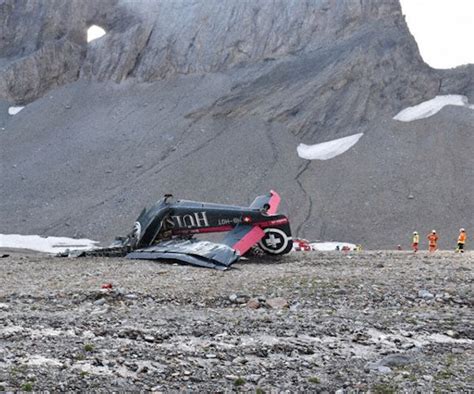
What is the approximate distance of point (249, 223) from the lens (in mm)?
21984

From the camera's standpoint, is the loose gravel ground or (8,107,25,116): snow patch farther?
(8,107,25,116): snow patch

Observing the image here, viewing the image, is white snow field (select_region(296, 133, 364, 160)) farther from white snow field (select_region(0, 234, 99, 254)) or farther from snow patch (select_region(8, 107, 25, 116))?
snow patch (select_region(8, 107, 25, 116))

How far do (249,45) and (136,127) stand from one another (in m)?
18.4

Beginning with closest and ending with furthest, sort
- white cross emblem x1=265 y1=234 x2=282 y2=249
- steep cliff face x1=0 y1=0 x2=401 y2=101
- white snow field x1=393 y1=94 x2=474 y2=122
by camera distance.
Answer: white cross emblem x1=265 y1=234 x2=282 y2=249
white snow field x1=393 y1=94 x2=474 y2=122
steep cliff face x1=0 y1=0 x2=401 y2=101

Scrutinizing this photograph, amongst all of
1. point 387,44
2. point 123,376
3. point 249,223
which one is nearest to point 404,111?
point 387,44

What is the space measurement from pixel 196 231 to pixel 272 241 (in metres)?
2.96

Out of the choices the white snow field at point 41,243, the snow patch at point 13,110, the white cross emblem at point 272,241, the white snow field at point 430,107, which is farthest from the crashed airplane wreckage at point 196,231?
the snow patch at point 13,110

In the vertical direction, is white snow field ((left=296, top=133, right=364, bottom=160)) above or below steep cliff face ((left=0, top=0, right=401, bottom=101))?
below

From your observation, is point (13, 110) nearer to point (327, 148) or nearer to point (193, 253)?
point (327, 148)

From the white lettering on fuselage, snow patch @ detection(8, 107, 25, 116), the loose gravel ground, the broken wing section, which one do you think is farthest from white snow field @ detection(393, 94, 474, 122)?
the loose gravel ground

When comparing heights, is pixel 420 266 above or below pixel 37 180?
above

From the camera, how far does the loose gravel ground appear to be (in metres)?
7.20

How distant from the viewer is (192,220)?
2306cm

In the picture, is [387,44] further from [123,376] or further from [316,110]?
[123,376]
